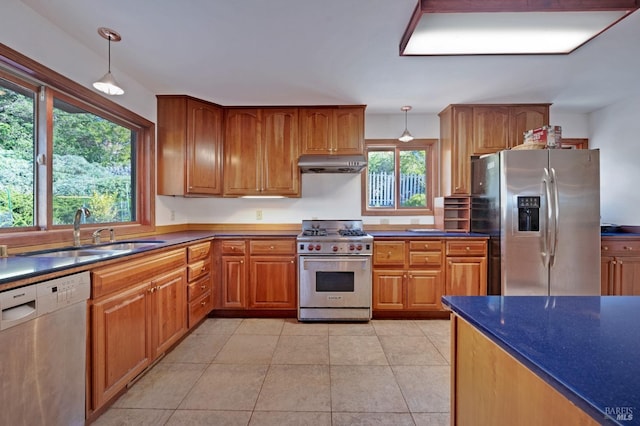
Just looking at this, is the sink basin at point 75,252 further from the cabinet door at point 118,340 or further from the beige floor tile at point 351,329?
the beige floor tile at point 351,329

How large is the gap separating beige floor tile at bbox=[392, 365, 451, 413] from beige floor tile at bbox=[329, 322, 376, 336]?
0.64m

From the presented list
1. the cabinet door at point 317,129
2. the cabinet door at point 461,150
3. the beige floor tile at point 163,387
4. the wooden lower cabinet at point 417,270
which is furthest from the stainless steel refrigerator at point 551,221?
the beige floor tile at point 163,387

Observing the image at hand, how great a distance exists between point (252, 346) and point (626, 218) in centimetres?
429

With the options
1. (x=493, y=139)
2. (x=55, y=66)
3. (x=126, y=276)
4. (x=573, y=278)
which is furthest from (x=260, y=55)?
(x=573, y=278)

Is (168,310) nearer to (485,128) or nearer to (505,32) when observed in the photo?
(505,32)

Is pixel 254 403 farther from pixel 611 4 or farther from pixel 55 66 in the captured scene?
pixel 611 4

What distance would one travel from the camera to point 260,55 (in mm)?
2287

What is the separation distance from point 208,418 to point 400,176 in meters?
3.18

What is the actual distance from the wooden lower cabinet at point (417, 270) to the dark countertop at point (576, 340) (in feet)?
6.64

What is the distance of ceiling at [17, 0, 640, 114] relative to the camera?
5.86ft

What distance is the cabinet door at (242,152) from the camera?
3.39 meters

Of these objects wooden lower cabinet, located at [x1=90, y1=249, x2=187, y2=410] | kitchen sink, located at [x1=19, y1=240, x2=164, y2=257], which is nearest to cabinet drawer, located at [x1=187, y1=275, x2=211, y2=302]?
wooden lower cabinet, located at [x1=90, y1=249, x2=187, y2=410]

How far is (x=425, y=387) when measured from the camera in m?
1.91

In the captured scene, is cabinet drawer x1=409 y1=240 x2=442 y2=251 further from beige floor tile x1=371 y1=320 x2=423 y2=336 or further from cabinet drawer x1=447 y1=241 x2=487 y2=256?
beige floor tile x1=371 y1=320 x2=423 y2=336
